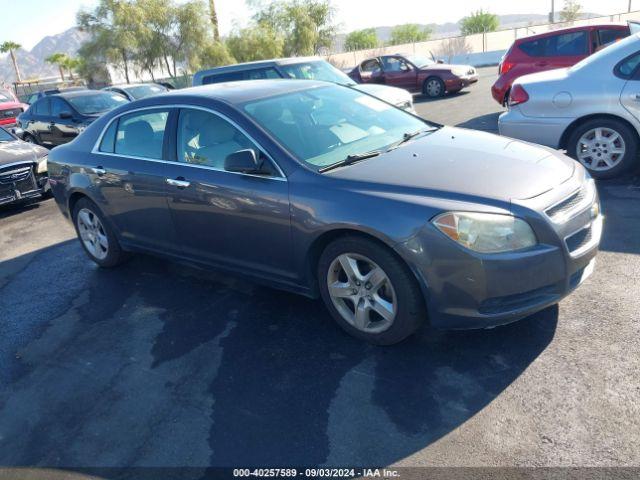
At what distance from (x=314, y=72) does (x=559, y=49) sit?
15.9ft

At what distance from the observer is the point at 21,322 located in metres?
4.59

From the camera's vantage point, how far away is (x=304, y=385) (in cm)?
325

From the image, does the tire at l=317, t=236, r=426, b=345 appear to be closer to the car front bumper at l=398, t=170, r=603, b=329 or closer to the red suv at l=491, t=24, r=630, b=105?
the car front bumper at l=398, t=170, r=603, b=329

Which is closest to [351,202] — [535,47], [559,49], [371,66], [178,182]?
[178,182]

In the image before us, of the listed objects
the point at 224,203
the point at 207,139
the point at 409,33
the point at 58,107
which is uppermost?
the point at 409,33

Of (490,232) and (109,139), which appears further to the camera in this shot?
(109,139)

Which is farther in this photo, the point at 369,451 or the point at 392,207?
the point at 392,207

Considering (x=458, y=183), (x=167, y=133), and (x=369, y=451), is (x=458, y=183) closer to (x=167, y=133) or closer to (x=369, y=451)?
(x=369, y=451)

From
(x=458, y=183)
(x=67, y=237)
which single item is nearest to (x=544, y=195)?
(x=458, y=183)

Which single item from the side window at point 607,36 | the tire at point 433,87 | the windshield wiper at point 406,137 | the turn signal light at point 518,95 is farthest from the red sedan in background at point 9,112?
the windshield wiper at point 406,137

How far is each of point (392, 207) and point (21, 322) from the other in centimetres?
339

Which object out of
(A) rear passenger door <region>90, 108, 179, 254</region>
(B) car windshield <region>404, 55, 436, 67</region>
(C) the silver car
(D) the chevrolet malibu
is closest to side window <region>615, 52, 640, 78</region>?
(C) the silver car

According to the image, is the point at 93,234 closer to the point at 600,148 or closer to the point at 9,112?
the point at 600,148

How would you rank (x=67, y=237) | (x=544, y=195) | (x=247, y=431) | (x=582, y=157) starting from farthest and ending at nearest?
(x=67, y=237), (x=582, y=157), (x=544, y=195), (x=247, y=431)
